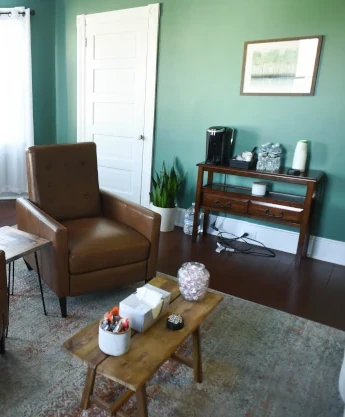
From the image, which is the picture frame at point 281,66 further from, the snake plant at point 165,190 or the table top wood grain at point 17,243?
the table top wood grain at point 17,243

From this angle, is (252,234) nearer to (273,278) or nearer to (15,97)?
→ (273,278)

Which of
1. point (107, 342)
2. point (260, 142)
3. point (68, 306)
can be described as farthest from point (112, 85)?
point (107, 342)

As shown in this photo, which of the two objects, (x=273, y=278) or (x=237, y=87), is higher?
(x=237, y=87)

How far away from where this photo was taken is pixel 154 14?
337 centimetres

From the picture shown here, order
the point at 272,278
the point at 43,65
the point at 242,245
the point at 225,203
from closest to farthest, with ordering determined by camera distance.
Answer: the point at 272,278 < the point at 225,203 < the point at 242,245 < the point at 43,65

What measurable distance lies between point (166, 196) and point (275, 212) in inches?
43.0

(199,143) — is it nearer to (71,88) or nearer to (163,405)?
(71,88)

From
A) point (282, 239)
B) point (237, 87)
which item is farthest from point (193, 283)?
point (237, 87)

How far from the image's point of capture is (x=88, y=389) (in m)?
1.37

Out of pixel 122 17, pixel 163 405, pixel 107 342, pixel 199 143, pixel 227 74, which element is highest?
pixel 122 17

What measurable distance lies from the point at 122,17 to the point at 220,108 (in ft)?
4.69

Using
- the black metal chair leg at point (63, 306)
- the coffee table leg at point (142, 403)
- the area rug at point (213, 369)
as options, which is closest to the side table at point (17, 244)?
the black metal chair leg at point (63, 306)

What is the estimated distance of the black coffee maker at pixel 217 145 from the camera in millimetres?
3088

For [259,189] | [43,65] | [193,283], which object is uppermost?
[43,65]
